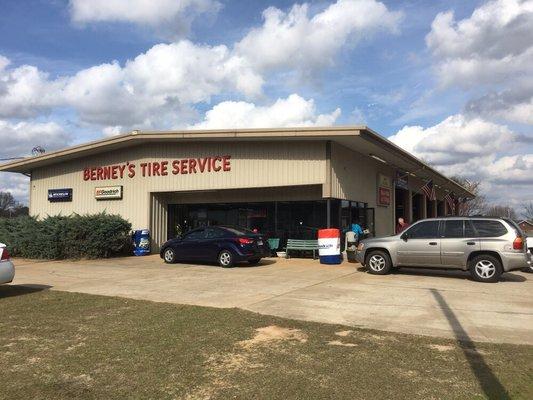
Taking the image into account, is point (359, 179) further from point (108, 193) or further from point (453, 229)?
point (108, 193)

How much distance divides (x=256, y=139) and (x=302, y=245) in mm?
4435

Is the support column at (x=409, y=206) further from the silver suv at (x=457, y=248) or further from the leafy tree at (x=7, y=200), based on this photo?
the leafy tree at (x=7, y=200)

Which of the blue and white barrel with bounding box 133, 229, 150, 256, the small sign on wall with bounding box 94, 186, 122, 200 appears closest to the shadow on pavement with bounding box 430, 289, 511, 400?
the blue and white barrel with bounding box 133, 229, 150, 256

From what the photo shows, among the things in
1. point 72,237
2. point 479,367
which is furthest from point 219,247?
point 479,367

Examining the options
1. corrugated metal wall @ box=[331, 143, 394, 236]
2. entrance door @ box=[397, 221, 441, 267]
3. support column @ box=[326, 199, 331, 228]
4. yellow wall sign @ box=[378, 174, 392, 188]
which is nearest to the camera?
entrance door @ box=[397, 221, 441, 267]

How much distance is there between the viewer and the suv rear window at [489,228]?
41.7ft

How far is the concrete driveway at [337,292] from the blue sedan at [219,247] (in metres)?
A: 0.46

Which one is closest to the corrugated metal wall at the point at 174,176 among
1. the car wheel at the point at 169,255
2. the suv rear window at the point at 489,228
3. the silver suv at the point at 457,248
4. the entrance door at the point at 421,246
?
the car wheel at the point at 169,255

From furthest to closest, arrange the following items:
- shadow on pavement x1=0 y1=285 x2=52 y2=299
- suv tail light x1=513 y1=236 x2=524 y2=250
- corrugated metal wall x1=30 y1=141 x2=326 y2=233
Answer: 1. corrugated metal wall x1=30 y1=141 x2=326 y2=233
2. suv tail light x1=513 y1=236 x2=524 y2=250
3. shadow on pavement x1=0 y1=285 x2=52 y2=299

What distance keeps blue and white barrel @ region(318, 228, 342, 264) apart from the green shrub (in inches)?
337

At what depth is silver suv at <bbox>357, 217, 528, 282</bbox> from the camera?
12.5 meters

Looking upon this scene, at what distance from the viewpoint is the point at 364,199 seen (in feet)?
74.7

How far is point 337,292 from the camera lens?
1092 centimetres

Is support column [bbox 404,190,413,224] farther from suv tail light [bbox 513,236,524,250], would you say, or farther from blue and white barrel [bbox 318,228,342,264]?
suv tail light [bbox 513,236,524,250]
